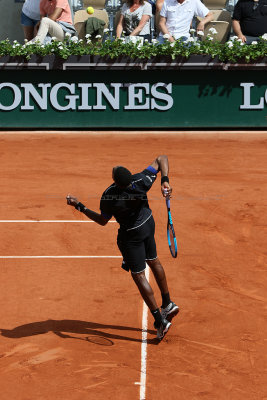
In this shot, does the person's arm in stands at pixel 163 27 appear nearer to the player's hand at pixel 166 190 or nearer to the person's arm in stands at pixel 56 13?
the person's arm in stands at pixel 56 13

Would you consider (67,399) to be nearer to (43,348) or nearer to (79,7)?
(43,348)

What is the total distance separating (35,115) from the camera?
18.2 metres

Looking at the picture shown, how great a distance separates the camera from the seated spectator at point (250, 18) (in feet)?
58.0

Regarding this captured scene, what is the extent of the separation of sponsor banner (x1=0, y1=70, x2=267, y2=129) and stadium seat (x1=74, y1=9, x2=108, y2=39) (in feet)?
5.35

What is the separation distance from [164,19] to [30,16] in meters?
3.49

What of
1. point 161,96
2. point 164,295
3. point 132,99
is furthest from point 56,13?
point 164,295

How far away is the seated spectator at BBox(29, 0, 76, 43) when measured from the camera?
17688 millimetres

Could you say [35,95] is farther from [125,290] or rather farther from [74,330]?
[74,330]

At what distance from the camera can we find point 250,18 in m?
17.8

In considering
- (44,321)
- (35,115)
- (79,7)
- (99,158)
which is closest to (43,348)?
(44,321)

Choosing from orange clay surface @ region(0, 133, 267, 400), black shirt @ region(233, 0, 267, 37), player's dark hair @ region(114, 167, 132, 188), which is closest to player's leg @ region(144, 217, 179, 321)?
Answer: orange clay surface @ region(0, 133, 267, 400)

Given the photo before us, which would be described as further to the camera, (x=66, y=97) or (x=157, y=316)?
(x=66, y=97)

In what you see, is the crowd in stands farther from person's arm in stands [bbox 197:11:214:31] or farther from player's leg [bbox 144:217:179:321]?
player's leg [bbox 144:217:179:321]

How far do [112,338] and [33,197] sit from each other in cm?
598
